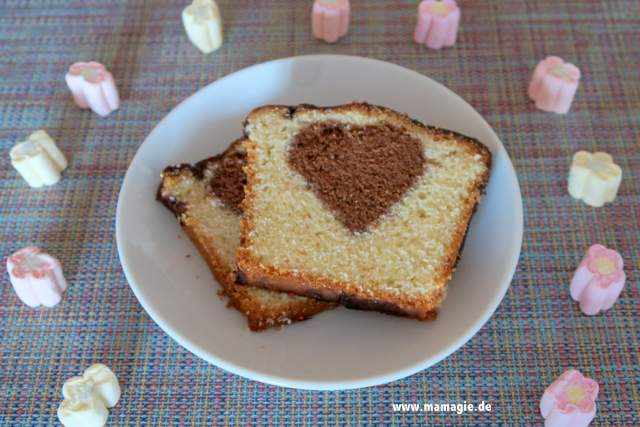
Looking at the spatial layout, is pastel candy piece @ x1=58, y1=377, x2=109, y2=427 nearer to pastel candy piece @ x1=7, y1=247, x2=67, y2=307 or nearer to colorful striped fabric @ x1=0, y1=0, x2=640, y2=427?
colorful striped fabric @ x1=0, y1=0, x2=640, y2=427

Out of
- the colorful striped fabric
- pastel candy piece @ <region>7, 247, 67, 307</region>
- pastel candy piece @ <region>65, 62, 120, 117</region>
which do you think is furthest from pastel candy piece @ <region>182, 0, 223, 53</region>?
pastel candy piece @ <region>7, 247, 67, 307</region>

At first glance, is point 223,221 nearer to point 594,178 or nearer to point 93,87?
point 93,87

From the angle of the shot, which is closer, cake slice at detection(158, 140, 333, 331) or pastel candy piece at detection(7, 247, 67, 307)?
cake slice at detection(158, 140, 333, 331)

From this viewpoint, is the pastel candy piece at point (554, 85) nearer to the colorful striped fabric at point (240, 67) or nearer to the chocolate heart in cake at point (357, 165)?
the colorful striped fabric at point (240, 67)

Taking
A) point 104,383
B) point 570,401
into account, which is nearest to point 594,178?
point 570,401

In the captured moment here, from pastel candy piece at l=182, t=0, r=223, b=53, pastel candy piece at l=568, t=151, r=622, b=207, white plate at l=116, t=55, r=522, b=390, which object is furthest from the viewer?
pastel candy piece at l=182, t=0, r=223, b=53

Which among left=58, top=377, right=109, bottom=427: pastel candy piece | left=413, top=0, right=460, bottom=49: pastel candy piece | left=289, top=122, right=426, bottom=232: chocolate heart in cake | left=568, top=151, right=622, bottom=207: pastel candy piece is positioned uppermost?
left=413, top=0, right=460, bottom=49: pastel candy piece

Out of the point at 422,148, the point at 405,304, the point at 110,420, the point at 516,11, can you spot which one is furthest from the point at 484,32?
the point at 110,420
